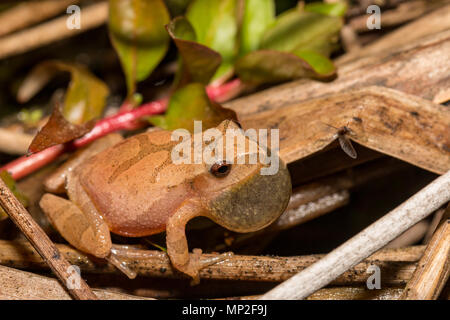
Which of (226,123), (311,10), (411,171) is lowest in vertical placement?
(411,171)

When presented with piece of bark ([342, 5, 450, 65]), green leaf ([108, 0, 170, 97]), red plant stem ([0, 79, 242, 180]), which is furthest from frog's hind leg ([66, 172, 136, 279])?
piece of bark ([342, 5, 450, 65])

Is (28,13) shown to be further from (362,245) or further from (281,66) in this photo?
(362,245)

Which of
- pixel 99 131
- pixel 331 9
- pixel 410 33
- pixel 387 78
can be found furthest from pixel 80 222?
pixel 410 33

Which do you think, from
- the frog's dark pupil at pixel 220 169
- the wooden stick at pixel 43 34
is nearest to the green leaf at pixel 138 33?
the wooden stick at pixel 43 34

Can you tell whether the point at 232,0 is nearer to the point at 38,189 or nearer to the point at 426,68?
the point at 426,68

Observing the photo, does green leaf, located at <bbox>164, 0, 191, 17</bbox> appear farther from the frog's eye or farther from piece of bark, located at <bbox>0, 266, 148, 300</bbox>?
piece of bark, located at <bbox>0, 266, 148, 300</bbox>

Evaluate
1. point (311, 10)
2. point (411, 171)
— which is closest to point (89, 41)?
point (311, 10)

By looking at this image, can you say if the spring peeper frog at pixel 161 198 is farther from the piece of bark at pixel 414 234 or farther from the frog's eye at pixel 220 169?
the piece of bark at pixel 414 234
